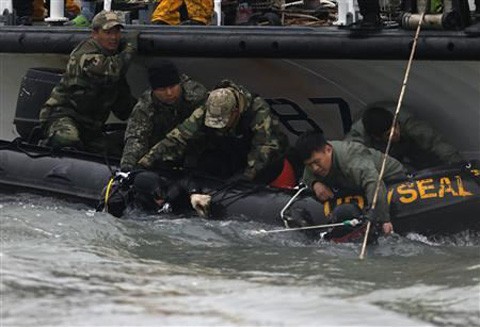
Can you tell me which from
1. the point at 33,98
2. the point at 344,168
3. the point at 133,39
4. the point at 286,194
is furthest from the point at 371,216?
the point at 33,98

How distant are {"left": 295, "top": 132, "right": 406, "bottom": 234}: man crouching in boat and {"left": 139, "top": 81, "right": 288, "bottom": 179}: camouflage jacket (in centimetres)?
44

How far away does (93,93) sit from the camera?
9.16 m

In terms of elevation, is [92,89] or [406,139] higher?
[92,89]

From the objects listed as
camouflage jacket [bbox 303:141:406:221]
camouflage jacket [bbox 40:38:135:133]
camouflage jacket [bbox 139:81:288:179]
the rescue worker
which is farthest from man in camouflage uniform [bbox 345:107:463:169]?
camouflage jacket [bbox 40:38:135:133]

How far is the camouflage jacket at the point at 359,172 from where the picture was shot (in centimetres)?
760

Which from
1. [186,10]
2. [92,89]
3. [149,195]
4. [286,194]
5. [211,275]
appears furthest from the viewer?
[186,10]

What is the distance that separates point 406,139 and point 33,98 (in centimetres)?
277

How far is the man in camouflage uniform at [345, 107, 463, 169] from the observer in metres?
8.44

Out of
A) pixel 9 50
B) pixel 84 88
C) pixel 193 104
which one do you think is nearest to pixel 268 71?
pixel 193 104

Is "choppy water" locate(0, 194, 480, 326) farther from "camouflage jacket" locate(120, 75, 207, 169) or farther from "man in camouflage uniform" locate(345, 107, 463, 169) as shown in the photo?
"man in camouflage uniform" locate(345, 107, 463, 169)

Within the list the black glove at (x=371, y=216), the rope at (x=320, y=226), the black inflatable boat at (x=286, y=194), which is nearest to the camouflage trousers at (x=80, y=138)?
the black inflatable boat at (x=286, y=194)

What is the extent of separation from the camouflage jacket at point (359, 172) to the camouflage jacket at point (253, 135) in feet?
1.43

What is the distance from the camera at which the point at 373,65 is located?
8.70 meters

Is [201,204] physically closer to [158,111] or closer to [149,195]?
[149,195]
